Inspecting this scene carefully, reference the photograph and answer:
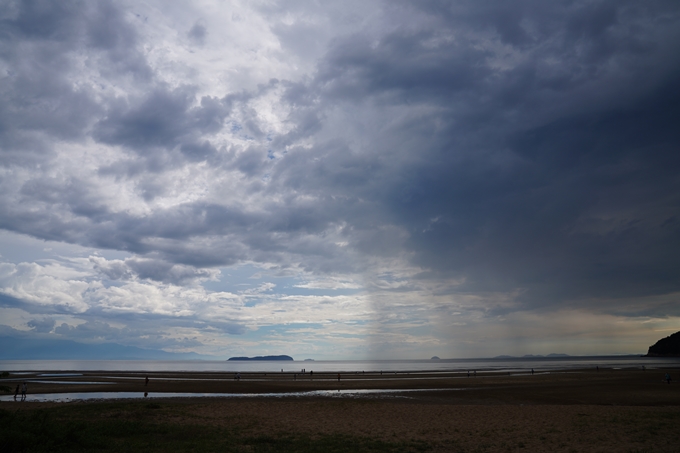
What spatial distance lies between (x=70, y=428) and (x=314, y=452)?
34.1ft

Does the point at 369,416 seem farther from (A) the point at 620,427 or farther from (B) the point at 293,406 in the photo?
(A) the point at 620,427

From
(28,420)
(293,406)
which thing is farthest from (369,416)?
(28,420)

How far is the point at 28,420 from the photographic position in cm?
1717

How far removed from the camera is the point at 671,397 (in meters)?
38.2

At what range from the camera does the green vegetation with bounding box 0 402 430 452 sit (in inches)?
602

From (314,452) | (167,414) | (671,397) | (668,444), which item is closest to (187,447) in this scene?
(314,452)

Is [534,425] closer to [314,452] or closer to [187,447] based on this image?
[314,452]

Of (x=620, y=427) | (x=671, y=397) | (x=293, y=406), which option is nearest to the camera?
(x=620, y=427)

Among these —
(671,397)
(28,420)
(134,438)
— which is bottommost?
(671,397)

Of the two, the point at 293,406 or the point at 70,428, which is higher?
the point at 70,428

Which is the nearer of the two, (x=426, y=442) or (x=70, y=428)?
(x=70, y=428)

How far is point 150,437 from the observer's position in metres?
20.0

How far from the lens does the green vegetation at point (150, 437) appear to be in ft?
50.1

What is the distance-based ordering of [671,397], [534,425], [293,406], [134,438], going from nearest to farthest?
[134,438] → [534,425] → [293,406] → [671,397]
